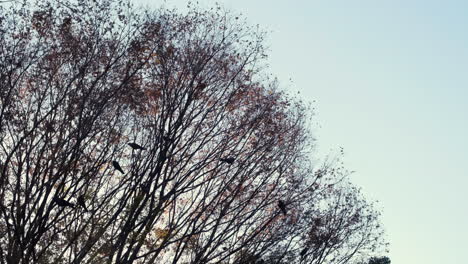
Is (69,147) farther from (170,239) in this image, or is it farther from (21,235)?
(170,239)

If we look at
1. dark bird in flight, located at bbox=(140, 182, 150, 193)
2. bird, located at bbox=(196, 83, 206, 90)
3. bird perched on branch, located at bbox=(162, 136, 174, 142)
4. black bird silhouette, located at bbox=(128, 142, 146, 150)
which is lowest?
dark bird in flight, located at bbox=(140, 182, 150, 193)

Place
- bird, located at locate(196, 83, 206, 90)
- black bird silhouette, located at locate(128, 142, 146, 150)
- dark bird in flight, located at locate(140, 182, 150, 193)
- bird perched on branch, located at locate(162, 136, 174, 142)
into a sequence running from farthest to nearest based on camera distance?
bird, located at locate(196, 83, 206, 90), bird perched on branch, located at locate(162, 136, 174, 142), dark bird in flight, located at locate(140, 182, 150, 193), black bird silhouette, located at locate(128, 142, 146, 150)

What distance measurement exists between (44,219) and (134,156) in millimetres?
2463

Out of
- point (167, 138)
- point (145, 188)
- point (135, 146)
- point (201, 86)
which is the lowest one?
point (145, 188)

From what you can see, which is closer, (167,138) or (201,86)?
(167,138)

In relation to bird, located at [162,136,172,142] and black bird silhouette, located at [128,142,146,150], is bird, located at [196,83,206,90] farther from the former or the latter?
black bird silhouette, located at [128,142,146,150]

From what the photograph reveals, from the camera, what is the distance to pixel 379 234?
63.4 ft

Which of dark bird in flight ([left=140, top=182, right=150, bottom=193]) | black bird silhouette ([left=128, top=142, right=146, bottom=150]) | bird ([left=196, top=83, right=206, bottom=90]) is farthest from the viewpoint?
bird ([left=196, top=83, right=206, bottom=90])

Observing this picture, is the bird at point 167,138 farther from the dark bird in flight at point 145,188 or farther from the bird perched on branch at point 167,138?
the dark bird in flight at point 145,188

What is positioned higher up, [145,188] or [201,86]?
[201,86]

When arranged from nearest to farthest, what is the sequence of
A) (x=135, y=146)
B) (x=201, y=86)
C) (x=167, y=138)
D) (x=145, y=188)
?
1. (x=135, y=146)
2. (x=145, y=188)
3. (x=167, y=138)
4. (x=201, y=86)

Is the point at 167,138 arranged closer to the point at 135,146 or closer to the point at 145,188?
the point at 135,146

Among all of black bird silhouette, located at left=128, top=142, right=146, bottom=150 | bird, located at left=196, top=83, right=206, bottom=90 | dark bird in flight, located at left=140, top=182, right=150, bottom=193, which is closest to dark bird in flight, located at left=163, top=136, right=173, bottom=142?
black bird silhouette, located at left=128, top=142, right=146, bottom=150

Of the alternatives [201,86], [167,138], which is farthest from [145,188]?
[201,86]
